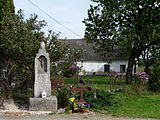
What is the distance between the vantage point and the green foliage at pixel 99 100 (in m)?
10.5

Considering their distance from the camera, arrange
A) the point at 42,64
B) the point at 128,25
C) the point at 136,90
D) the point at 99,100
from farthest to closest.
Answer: the point at 128,25 → the point at 136,90 → the point at 99,100 → the point at 42,64

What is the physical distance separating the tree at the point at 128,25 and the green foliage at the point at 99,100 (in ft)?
31.4

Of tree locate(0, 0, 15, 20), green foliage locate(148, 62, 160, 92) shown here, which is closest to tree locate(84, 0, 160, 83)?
green foliage locate(148, 62, 160, 92)

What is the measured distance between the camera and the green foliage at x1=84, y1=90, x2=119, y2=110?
10.5m

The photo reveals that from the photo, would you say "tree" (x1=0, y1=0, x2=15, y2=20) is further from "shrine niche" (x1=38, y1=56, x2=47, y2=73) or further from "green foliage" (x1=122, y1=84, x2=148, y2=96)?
"green foliage" (x1=122, y1=84, x2=148, y2=96)

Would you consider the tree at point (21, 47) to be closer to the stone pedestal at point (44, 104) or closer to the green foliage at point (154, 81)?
the stone pedestal at point (44, 104)

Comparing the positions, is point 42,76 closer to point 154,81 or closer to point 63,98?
point 63,98

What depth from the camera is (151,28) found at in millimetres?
20625

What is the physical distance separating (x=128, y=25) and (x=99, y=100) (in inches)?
479

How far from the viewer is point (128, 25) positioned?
21.8 m

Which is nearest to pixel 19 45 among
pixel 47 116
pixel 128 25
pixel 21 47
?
pixel 21 47

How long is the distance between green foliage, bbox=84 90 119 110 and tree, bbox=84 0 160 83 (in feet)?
31.4

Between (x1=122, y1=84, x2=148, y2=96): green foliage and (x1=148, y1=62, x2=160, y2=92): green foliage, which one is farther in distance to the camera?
(x1=148, y1=62, x2=160, y2=92): green foliage

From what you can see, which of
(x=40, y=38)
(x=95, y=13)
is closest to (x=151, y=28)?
(x=95, y=13)
